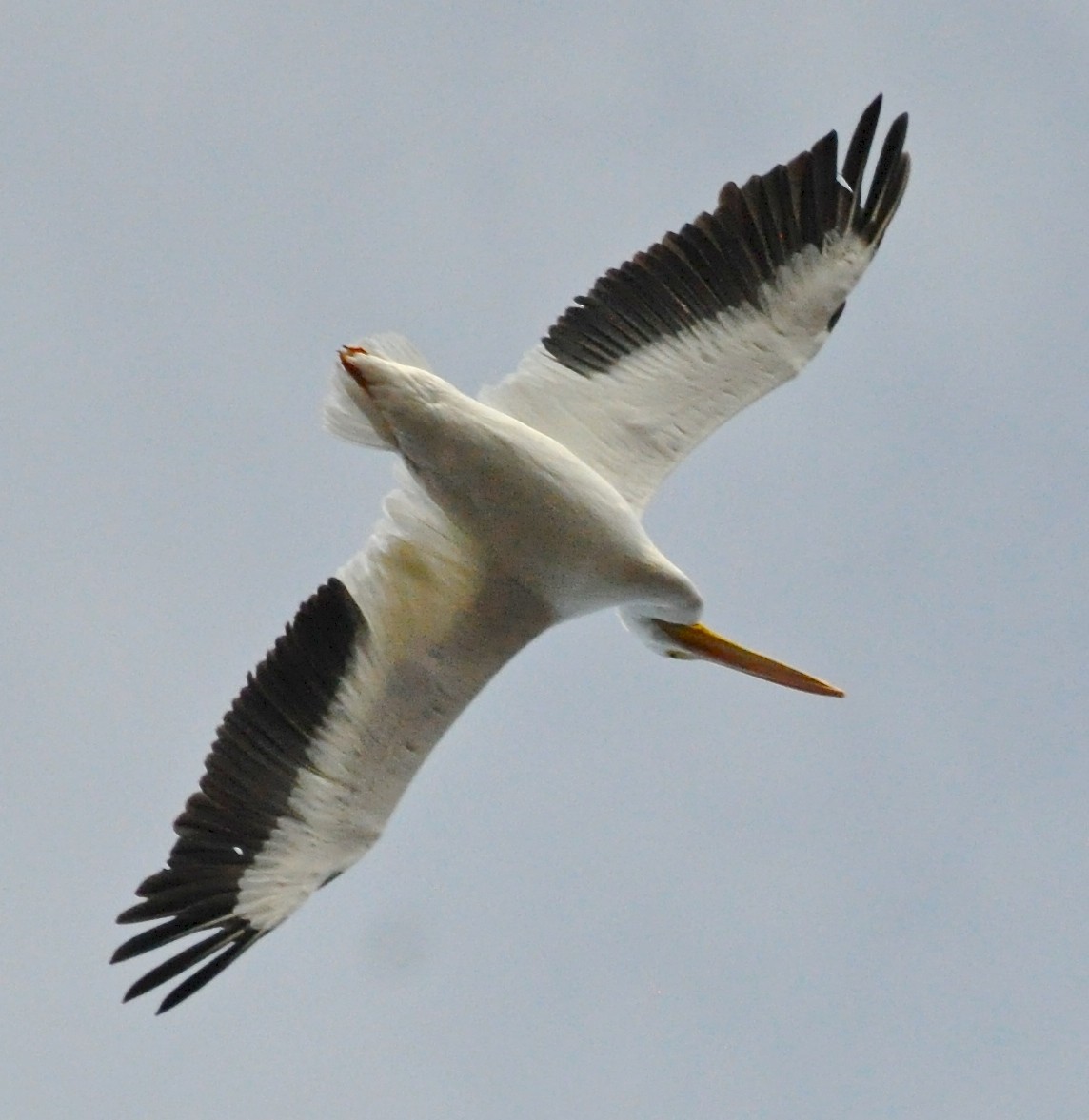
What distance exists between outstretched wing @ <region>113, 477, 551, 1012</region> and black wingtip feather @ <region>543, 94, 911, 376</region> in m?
1.23

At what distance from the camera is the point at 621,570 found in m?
8.42

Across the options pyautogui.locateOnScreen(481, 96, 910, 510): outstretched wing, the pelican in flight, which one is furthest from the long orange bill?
pyautogui.locateOnScreen(481, 96, 910, 510): outstretched wing

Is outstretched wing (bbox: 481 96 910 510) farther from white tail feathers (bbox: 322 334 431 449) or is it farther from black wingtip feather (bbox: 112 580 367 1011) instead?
black wingtip feather (bbox: 112 580 367 1011)

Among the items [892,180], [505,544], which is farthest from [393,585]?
[892,180]

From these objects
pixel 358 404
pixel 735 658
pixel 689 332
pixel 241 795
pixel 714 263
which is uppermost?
pixel 714 263

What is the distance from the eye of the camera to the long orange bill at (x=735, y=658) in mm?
9320

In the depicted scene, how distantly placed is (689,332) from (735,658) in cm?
179

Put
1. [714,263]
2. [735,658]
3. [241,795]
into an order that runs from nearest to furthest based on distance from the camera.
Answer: [241,795]
[714,263]
[735,658]

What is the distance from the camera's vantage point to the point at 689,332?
29.0 feet

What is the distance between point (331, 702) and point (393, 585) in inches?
26.6

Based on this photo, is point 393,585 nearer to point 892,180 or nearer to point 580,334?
point 580,334

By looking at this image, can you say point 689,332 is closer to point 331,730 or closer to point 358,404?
point 358,404

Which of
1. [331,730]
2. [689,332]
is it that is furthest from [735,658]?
[331,730]

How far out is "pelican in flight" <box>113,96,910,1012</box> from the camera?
7.83 meters
